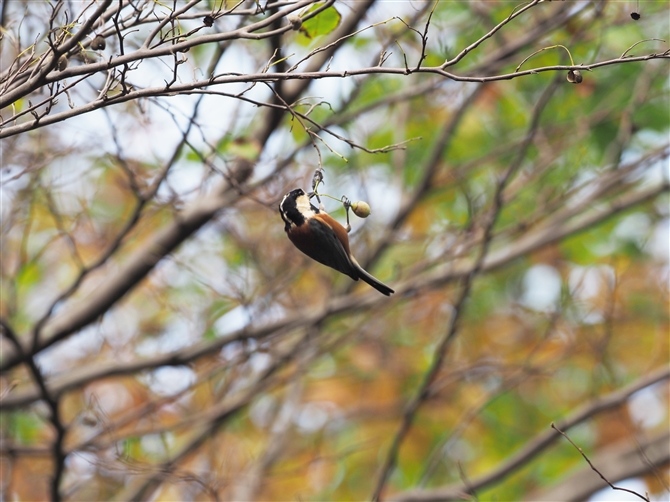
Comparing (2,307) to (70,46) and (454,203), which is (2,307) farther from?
(70,46)

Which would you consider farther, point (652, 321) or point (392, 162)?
point (652, 321)

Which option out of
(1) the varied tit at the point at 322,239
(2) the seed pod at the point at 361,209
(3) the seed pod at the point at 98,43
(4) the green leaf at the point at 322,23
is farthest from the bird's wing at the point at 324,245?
(3) the seed pod at the point at 98,43

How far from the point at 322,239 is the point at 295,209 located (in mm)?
183

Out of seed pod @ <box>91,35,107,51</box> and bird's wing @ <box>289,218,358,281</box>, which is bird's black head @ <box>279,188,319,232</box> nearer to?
bird's wing @ <box>289,218,358,281</box>

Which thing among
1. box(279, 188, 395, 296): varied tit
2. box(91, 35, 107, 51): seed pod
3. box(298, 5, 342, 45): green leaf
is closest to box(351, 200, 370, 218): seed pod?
box(279, 188, 395, 296): varied tit

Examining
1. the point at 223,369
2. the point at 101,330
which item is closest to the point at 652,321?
the point at 223,369

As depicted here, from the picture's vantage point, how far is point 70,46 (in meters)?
1.54

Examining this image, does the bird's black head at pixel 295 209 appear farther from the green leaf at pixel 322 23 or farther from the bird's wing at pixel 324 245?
the green leaf at pixel 322 23

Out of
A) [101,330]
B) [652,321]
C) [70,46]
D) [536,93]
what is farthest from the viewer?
[652,321]

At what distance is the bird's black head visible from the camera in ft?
7.91

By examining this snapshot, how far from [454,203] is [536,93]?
1.24m

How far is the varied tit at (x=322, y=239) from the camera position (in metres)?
2.33

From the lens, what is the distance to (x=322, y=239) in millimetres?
2322

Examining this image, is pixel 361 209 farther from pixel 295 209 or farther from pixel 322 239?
pixel 295 209
